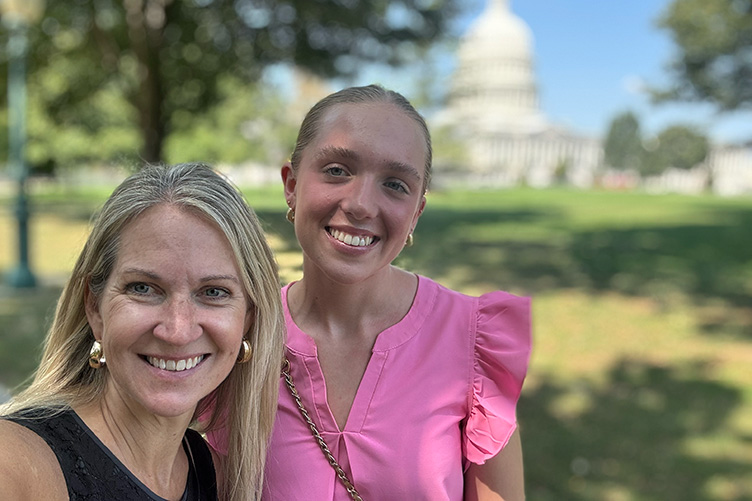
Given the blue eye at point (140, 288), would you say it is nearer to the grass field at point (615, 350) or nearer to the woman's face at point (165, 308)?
the woman's face at point (165, 308)

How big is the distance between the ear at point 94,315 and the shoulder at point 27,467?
281 millimetres

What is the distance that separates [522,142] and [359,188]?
100149mm

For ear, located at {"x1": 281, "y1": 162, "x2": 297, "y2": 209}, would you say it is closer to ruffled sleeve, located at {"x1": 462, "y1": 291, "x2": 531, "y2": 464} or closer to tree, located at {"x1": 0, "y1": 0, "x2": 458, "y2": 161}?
ruffled sleeve, located at {"x1": 462, "y1": 291, "x2": 531, "y2": 464}

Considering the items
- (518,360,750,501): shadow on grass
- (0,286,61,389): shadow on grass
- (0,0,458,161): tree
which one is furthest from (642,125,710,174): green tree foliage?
(518,360,750,501): shadow on grass

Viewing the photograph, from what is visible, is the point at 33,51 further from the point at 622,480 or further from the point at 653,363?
the point at 622,480

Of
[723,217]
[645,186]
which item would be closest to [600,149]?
[645,186]

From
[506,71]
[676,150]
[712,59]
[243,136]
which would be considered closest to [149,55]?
[712,59]

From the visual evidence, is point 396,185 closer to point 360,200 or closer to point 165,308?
point 360,200

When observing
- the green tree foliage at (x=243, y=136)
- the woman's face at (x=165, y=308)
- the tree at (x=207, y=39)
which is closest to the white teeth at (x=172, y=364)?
the woman's face at (x=165, y=308)

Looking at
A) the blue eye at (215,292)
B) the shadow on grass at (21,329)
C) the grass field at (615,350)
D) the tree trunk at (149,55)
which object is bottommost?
the shadow on grass at (21,329)

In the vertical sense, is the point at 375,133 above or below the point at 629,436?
above

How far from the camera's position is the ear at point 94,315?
5.56 ft

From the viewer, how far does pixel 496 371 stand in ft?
6.55

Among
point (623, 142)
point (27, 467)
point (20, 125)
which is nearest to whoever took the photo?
point (27, 467)
